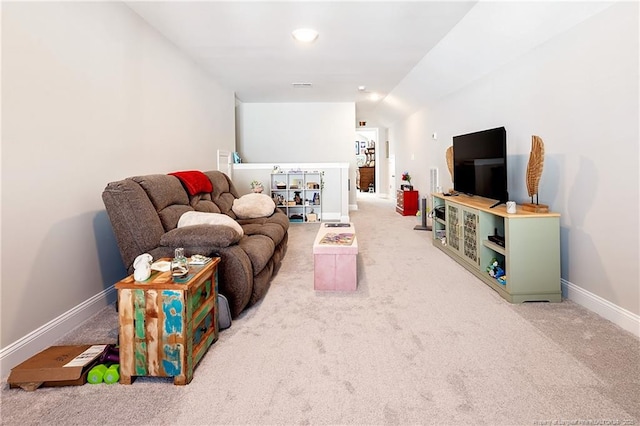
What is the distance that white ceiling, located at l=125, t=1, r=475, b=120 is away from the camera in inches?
113

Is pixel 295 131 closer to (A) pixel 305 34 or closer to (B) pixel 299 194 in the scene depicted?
(B) pixel 299 194

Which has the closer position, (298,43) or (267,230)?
(267,230)

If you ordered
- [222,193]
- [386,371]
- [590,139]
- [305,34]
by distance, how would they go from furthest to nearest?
→ [222,193] < [305,34] < [590,139] < [386,371]

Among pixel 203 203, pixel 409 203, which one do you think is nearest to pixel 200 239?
pixel 203 203

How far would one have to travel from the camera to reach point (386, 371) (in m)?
1.61

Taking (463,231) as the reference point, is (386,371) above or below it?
below

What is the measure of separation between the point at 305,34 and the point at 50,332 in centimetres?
315

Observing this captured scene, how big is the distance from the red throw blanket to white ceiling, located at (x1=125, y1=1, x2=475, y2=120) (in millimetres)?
1356

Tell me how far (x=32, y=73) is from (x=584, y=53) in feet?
10.9

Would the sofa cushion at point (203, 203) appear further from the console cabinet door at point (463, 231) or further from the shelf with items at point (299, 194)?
the shelf with items at point (299, 194)

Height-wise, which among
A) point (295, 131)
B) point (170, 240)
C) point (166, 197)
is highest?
point (295, 131)

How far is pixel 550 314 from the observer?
2205 millimetres

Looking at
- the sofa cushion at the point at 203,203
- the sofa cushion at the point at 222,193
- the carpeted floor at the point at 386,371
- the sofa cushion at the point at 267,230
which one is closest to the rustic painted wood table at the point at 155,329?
the carpeted floor at the point at 386,371

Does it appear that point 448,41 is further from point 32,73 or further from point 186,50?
point 32,73
